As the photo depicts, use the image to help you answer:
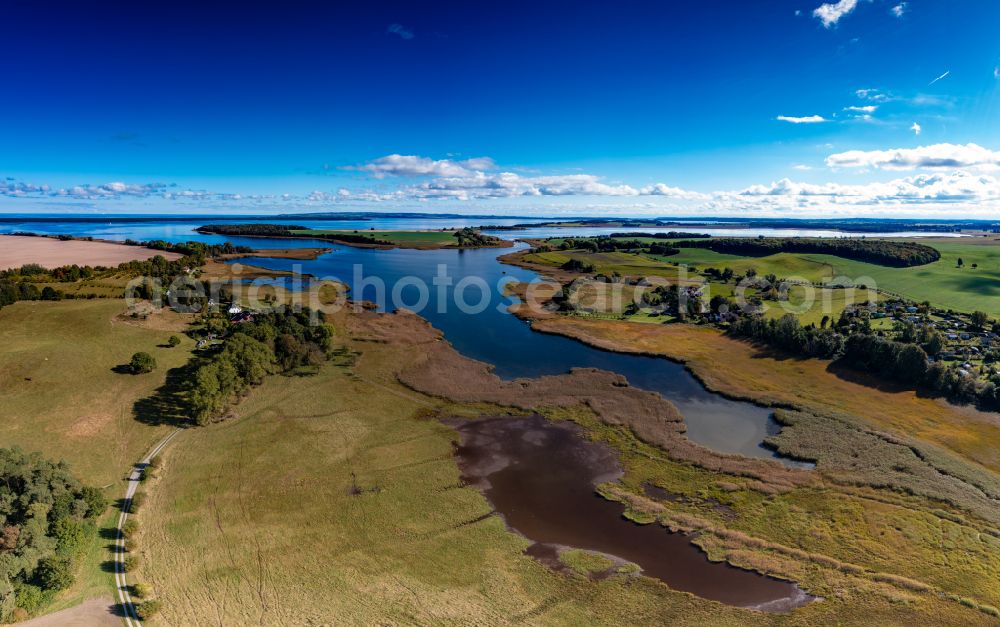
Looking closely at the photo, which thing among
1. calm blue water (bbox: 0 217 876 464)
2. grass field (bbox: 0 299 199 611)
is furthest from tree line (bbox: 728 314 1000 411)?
grass field (bbox: 0 299 199 611)

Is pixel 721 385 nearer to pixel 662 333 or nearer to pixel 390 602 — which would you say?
pixel 662 333

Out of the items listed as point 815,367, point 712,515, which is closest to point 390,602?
point 712,515

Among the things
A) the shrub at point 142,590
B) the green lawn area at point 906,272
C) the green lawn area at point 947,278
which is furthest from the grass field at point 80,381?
the green lawn area at point 947,278

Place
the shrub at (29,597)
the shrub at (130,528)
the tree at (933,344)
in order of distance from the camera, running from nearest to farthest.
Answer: the shrub at (29,597) < the shrub at (130,528) < the tree at (933,344)

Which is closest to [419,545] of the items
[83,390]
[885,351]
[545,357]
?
[545,357]

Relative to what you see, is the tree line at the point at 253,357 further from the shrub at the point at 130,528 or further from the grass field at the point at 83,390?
the shrub at the point at 130,528

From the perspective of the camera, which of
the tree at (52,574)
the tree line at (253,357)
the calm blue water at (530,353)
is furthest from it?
the calm blue water at (530,353)

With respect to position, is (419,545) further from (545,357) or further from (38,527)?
(545,357)
